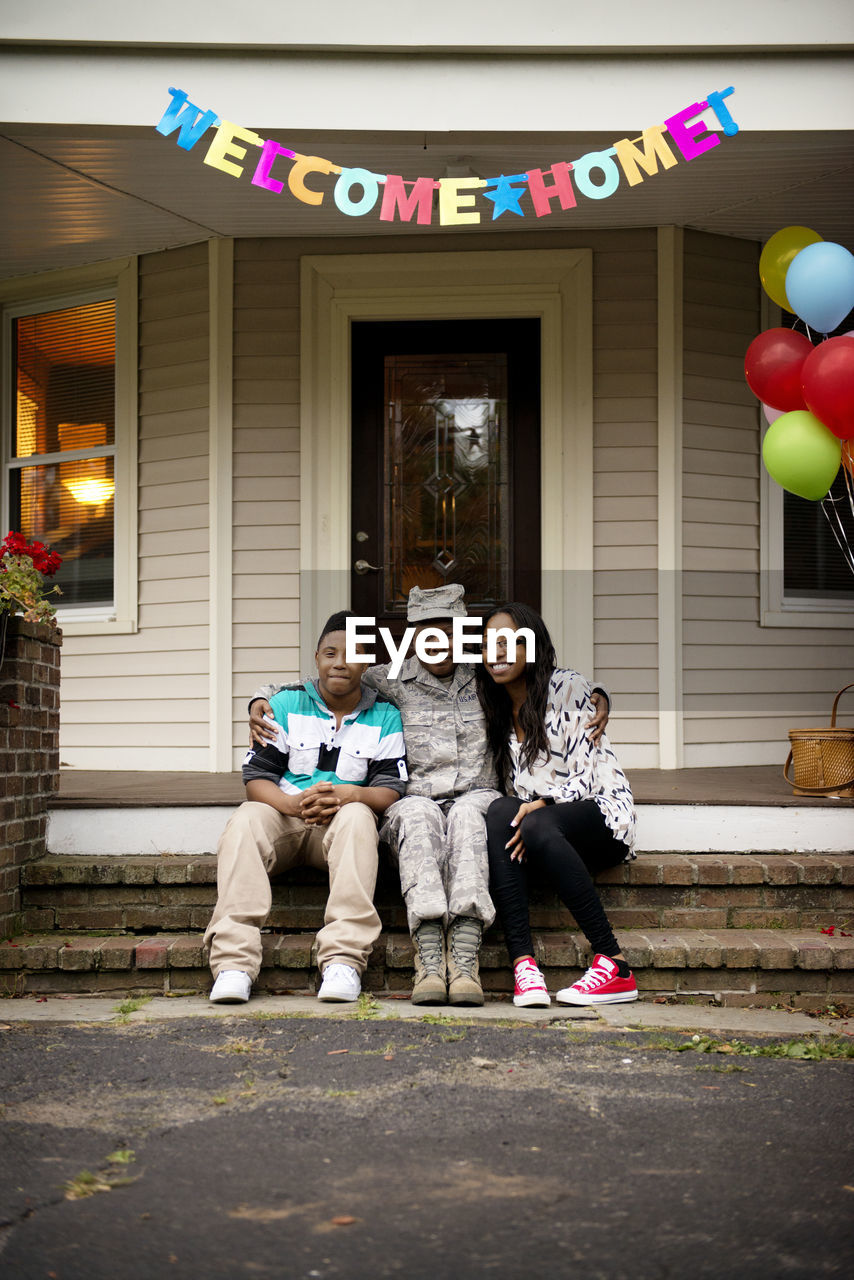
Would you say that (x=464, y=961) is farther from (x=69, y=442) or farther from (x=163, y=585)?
(x=69, y=442)

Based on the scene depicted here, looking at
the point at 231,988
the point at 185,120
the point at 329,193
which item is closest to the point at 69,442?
the point at 329,193

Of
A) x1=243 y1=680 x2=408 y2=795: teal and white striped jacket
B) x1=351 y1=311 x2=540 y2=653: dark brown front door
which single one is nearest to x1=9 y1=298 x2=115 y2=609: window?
x1=351 y1=311 x2=540 y2=653: dark brown front door

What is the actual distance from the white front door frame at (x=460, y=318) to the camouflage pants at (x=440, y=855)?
1964 millimetres

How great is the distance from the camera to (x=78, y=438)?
6121mm

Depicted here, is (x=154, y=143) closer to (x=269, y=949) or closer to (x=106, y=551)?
(x=106, y=551)

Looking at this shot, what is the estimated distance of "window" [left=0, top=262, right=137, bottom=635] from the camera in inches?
231

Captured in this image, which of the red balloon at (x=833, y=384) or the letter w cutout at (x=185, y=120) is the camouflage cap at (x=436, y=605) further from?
the letter w cutout at (x=185, y=120)

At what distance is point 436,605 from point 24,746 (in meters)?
1.43

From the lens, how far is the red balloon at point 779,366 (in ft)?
13.3

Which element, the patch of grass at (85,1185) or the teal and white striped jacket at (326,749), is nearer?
the patch of grass at (85,1185)

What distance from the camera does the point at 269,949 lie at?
3564 mm

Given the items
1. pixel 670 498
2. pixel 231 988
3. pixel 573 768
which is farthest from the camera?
pixel 670 498

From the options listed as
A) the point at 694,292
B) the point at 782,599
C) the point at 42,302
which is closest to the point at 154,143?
the point at 42,302
